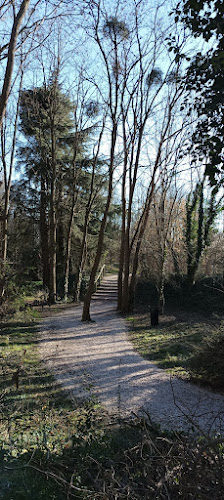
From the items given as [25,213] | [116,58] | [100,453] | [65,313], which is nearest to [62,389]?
[100,453]

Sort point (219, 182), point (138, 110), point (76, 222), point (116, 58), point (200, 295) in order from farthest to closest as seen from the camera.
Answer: point (76, 222)
point (200, 295)
point (138, 110)
point (116, 58)
point (219, 182)

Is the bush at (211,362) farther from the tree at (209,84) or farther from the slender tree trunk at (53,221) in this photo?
the slender tree trunk at (53,221)

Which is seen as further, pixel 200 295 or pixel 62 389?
pixel 200 295

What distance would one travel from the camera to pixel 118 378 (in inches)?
301

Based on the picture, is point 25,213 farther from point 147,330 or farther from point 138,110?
point 147,330

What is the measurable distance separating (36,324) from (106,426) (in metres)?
7.65

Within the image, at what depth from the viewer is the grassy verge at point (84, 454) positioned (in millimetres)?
2494

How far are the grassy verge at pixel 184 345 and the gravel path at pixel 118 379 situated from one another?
312 millimetres

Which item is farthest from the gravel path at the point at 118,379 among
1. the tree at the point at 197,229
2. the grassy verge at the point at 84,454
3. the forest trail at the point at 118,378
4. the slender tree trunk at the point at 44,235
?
the slender tree trunk at the point at 44,235

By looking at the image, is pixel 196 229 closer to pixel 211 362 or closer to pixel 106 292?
pixel 106 292

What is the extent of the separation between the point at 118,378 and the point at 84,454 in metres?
3.44

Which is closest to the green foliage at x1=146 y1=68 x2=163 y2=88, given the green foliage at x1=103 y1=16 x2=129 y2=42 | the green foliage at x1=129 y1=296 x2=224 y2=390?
the green foliage at x1=103 y1=16 x2=129 y2=42

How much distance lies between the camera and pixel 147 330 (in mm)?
12570

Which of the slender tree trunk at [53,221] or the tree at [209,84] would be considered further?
the slender tree trunk at [53,221]
